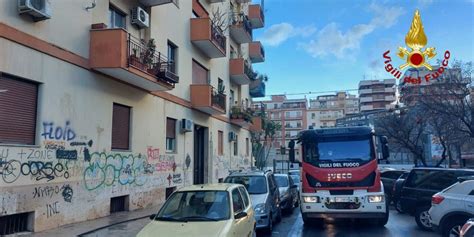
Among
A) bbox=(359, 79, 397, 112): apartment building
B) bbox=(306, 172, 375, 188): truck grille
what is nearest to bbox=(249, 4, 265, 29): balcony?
bbox=(306, 172, 375, 188): truck grille

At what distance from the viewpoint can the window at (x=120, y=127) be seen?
12633 mm

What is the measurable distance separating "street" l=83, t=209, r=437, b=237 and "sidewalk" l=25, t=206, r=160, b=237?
41 centimetres

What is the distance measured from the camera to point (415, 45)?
1434cm

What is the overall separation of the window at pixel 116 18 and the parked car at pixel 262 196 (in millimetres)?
6492

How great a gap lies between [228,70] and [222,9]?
404 centimetres

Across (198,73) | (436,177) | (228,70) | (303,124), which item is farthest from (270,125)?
(303,124)

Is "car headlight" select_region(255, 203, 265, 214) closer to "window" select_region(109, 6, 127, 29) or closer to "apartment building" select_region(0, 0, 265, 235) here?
"apartment building" select_region(0, 0, 265, 235)

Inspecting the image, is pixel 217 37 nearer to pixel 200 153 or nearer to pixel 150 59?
pixel 200 153

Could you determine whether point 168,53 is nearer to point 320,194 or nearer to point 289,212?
point 289,212

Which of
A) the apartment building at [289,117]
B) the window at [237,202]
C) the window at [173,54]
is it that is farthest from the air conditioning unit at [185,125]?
the apartment building at [289,117]

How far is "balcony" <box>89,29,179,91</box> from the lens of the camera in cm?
1106

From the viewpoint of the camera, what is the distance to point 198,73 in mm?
20188

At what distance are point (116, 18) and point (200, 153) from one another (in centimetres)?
967

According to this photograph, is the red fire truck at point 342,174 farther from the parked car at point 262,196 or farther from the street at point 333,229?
the parked car at point 262,196
